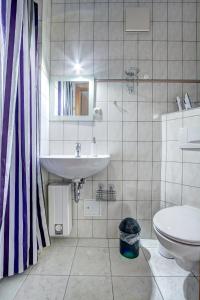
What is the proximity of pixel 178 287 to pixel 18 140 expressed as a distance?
1477mm

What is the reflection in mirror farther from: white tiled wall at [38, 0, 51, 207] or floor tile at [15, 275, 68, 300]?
floor tile at [15, 275, 68, 300]

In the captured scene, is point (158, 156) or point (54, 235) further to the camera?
point (158, 156)

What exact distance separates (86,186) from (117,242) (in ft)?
2.05

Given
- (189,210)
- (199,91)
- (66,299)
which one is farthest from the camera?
(199,91)

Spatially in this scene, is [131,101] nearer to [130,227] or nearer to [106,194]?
[106,194]

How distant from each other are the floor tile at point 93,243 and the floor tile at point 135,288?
0.44 m

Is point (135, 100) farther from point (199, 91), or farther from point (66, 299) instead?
point (66, 299)

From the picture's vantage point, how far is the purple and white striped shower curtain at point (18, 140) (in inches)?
42.4

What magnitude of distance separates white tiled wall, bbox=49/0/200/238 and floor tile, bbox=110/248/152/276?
1.02ft

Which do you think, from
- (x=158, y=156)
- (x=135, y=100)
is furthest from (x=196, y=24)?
(x=158, y=156)

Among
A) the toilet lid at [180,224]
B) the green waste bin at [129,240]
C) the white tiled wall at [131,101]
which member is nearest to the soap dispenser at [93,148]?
the white tiled wall at [131,101]

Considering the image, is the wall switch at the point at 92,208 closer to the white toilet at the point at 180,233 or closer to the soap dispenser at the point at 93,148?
the soap dispenser at the point at 93,148

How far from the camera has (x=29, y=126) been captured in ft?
4.30

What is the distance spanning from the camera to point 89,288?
1.19 metres
